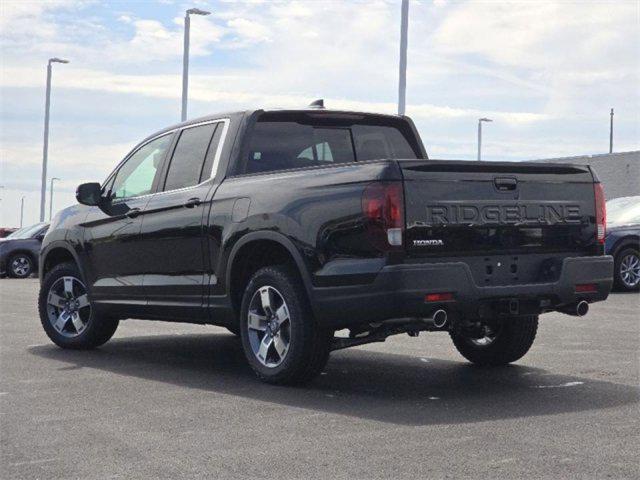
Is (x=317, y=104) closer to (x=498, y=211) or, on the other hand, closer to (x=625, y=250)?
(x=498, y=211)

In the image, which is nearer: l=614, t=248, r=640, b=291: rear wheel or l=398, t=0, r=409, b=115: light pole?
l=614, t=248, r=640, b=291: rear wheel

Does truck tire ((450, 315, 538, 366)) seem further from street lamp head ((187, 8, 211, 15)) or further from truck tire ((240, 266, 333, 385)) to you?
street lamp head ((187, 8, 211, 15))

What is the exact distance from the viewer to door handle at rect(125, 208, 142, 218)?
915 centimetres

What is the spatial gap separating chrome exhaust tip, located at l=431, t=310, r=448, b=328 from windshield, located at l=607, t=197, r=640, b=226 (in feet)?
41.5

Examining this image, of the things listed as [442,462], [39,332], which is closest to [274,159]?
[442,462]

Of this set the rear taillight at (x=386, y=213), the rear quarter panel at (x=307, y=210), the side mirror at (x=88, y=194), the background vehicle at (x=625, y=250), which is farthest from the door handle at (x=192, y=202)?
the background vehicle at (x=625, y=250)

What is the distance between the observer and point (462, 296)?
6.96m

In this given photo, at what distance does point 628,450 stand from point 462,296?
1.74m

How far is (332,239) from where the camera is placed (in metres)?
7.13

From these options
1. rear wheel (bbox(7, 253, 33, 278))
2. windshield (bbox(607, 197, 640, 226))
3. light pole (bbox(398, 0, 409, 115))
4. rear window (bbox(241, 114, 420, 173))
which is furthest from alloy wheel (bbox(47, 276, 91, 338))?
rear wheel (bbox(7, 253, 33, 278))

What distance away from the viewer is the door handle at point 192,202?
27.5 feet

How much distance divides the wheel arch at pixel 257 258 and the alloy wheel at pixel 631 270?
11782 mm

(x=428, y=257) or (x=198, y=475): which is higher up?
(x=428, y=257)

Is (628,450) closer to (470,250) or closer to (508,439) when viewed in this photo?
(508,439)
